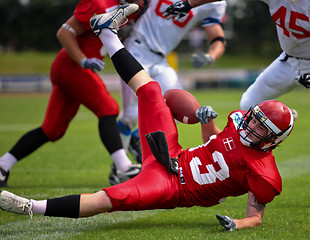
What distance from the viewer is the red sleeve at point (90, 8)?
4139mm

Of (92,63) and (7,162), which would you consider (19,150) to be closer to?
(7,162)

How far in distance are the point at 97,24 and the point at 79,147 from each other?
145 inches

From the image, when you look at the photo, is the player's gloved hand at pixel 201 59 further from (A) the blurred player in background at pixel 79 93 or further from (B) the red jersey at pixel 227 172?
(B) the red jersey at pixel 227 172

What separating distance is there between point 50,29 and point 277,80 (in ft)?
112

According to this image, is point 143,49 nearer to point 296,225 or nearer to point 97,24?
point 97,24

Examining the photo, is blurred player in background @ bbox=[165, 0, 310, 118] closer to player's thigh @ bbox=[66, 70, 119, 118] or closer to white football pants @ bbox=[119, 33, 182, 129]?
white football pants @ bbox=[119, 33, 182, 129]

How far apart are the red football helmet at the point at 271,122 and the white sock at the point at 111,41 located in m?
1.05

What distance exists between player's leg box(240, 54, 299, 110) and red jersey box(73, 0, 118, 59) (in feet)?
4.62

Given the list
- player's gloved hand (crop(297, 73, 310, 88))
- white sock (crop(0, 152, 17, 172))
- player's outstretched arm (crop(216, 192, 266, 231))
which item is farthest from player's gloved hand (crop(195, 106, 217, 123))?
white sock (crop(0, 152, 17, 172))

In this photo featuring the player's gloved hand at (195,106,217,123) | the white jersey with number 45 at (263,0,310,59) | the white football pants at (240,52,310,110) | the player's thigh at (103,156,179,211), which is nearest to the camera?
the player's thigh at (103,156,179,211)

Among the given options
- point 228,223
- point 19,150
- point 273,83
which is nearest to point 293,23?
point 273,83

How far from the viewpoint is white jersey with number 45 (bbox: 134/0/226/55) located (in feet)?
15.3

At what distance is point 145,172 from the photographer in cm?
293

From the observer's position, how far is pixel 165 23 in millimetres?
4668
